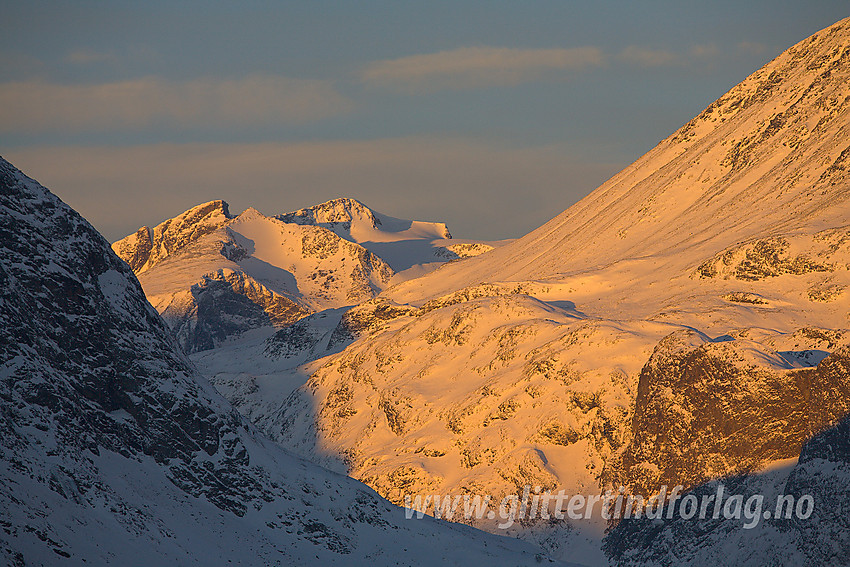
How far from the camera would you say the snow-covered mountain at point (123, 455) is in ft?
227

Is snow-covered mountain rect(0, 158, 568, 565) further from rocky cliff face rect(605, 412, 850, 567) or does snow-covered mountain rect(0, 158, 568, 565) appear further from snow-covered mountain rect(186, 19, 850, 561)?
snow-covered mountain rect(186, 19, 850, 561)

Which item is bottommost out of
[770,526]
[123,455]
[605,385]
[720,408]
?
[123,455]

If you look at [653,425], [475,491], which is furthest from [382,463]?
[653,425]

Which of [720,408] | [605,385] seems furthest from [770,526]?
[605,385]

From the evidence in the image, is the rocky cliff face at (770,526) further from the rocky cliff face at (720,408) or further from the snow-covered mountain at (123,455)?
the snow-covered mountain at (123,455)

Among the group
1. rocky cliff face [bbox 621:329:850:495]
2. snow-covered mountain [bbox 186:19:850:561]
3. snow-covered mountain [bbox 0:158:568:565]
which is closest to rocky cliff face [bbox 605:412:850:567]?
snow-covered mountain [bbox 186:19:850:561]

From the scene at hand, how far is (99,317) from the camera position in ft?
269

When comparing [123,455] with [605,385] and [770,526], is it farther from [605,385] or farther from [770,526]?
[605,385]

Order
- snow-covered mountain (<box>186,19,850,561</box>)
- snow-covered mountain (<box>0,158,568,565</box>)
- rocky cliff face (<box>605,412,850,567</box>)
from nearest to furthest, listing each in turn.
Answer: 1. snow-covered mountain (<box>0,158,568,565</box>)
2. rocky cliff face (<box>605,412,850,567</box>)
3. snow-covered mountain (<box>186,19,850,561</box>)

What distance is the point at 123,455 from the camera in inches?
3095

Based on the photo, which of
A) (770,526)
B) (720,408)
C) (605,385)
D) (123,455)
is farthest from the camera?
(605,385)

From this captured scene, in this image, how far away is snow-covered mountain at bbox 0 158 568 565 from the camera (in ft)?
227

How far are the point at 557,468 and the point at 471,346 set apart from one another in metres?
41.1

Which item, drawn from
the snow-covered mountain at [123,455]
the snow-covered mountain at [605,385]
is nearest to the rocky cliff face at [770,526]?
the snow-covered mountain at [605,385]
